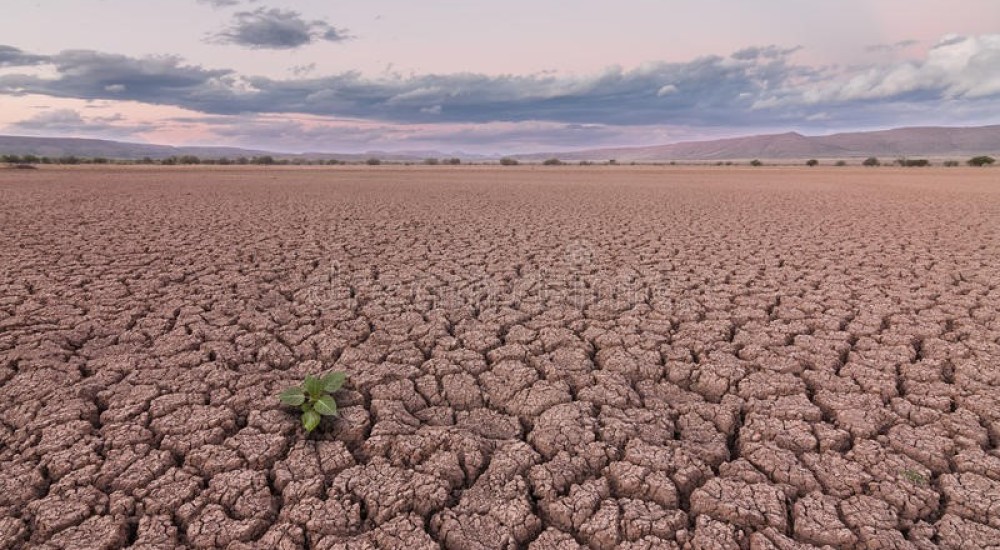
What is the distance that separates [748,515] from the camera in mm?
1911

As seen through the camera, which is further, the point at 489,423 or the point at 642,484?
the point at 489,423

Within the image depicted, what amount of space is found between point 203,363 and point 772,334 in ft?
11.4

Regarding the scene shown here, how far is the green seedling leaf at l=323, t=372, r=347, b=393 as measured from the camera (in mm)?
2619

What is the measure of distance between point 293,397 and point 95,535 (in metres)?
0.87

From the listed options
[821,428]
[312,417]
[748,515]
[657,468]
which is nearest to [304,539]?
[312,417]

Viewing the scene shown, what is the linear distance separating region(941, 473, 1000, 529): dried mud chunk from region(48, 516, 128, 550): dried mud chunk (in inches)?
112

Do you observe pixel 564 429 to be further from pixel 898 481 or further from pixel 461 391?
pixel 898 481

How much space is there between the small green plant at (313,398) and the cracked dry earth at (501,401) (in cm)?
7

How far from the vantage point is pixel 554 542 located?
1807 mm

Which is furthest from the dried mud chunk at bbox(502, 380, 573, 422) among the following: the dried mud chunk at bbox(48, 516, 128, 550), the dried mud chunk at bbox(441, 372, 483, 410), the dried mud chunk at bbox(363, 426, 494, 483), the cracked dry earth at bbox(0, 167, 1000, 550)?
the dried mud chunk at bbox(48, 516, 128, 550)

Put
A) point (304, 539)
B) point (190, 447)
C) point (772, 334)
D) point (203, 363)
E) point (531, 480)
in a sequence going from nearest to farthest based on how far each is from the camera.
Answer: point (304, 539)
point (531, 480)
point (190, 447)
point (203, 363)
point (772, 334)

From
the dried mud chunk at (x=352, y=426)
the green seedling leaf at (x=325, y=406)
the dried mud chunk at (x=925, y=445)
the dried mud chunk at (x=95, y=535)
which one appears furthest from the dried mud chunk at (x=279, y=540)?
the dried mud chunk at (x=925, y=445)

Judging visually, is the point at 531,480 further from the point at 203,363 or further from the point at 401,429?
the point at 203,363

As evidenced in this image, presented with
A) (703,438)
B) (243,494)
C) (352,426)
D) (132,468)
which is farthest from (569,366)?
(132,468)
